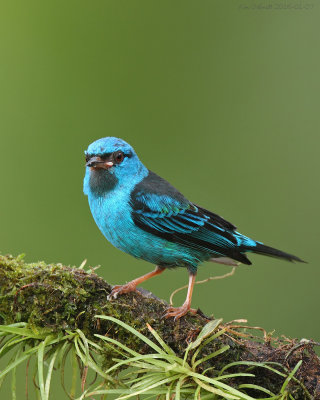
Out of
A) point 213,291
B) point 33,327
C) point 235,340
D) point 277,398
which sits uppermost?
point 213,291

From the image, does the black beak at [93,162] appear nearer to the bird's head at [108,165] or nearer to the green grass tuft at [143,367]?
the bird's head at [108,165]

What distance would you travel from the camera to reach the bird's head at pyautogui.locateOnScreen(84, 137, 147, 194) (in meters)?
4.24

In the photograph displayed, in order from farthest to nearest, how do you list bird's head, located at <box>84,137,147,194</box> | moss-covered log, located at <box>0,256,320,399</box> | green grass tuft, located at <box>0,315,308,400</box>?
bird's head, located at <box>84,137,147,194</box>, moss-covered log, located at <box>0,256,320,399</box>, green grass tuft, located at <box>0,315,308,400</box>

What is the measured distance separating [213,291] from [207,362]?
12.8 feet

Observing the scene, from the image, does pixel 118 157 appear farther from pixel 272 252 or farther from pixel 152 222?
pixel 272 252

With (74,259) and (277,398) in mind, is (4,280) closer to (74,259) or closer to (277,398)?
(277,398)

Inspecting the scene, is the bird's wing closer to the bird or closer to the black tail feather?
the bird

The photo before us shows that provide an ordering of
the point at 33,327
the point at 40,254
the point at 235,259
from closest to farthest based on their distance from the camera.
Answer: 1. the point at 33,327
2. the point at 235,259
3. the point at 40,254

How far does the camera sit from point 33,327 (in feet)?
8.74

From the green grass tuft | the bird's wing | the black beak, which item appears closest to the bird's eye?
the black beak

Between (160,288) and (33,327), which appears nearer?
(33,327)

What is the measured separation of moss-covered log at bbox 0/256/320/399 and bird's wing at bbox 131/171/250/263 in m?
1.17

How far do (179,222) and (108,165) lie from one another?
2.51ft

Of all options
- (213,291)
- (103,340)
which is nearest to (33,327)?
(103,340)
